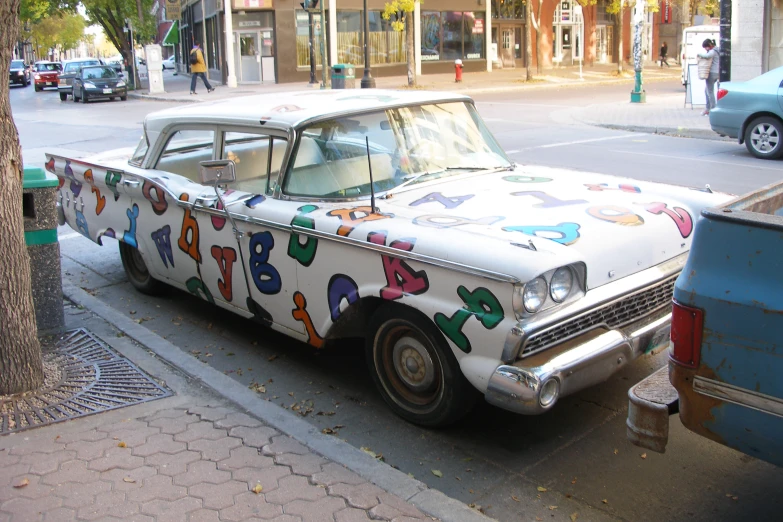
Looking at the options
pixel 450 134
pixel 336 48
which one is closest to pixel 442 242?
pixel 450 134

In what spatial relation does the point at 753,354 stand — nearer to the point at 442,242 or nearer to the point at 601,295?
the point at 601,295

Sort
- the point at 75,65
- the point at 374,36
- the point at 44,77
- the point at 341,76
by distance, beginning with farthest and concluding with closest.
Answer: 1. the point at 44,77
2. the point at 75,65
3. the point at 374,36
4. the point at 341,76

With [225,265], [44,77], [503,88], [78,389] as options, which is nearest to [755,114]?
[225,265]

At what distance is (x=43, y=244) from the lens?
5578 millimetres

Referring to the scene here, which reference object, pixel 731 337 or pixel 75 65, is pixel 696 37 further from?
pixel 75 65

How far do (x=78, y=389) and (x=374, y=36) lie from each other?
113 feet

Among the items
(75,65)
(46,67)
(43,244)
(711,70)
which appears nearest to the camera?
(43,244)

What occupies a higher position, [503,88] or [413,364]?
[503,88]

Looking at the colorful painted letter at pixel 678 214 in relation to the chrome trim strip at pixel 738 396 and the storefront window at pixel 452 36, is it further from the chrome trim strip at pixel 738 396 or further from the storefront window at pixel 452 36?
the storefront window at pixel 452 36

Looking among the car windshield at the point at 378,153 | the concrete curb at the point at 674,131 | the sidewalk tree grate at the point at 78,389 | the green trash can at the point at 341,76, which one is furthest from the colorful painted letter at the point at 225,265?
the green trash can at the point at 341,76

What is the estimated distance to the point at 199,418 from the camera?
422 cm

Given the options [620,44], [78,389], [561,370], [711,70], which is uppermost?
[620,44]

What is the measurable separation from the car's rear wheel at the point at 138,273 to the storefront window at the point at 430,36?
33.4m

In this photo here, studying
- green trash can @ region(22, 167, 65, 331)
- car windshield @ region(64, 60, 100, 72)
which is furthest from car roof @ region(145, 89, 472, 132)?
car windshield @ region(64, 60, 100, 72)
